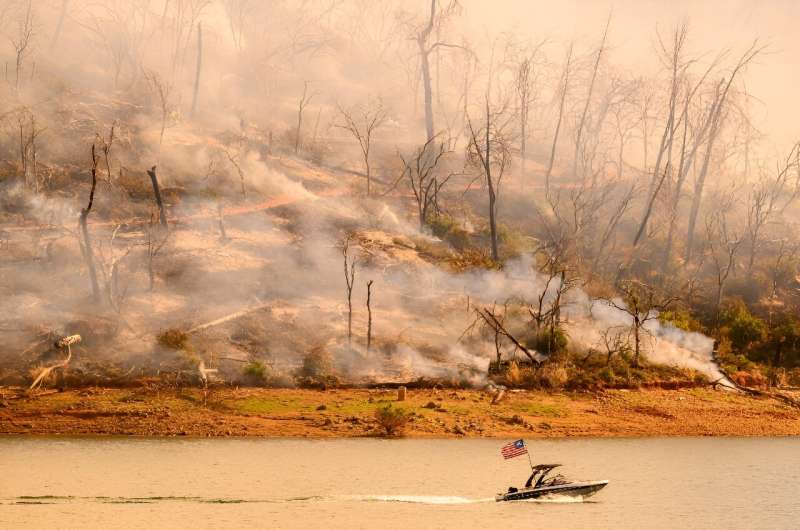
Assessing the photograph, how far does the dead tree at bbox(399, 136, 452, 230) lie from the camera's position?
190 feet

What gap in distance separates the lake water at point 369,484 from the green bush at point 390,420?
0.90 m

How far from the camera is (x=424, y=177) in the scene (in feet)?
194

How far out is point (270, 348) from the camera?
135ft

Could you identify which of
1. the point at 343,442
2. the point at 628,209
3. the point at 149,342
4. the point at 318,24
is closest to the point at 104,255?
the point at 149,342

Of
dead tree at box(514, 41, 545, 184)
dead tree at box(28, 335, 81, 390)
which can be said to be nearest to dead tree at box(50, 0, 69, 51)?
dead tree at box(514, 41, 545, 184)

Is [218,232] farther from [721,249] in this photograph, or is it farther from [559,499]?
[721,249]

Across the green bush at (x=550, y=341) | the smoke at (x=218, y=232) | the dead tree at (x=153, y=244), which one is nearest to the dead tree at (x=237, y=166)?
the smoke at (x=218, y=232)

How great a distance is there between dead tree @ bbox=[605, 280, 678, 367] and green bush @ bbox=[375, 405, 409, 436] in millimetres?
13313

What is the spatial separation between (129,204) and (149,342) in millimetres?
18478

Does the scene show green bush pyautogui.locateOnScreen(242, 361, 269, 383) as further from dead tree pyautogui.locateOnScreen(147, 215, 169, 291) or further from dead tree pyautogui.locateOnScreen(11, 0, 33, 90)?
dead tree pyautogui.locateOnScreen(11, 0, 33, 90)

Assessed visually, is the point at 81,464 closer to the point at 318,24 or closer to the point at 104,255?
the point at 104,255

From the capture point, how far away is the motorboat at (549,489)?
84.7 feet

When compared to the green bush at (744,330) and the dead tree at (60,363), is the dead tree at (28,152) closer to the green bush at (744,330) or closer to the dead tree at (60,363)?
the dead tree at (60,363)

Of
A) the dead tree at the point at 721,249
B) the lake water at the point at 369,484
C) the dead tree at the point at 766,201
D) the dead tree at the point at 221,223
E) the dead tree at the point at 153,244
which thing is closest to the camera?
the lake water at the point at 369,484
